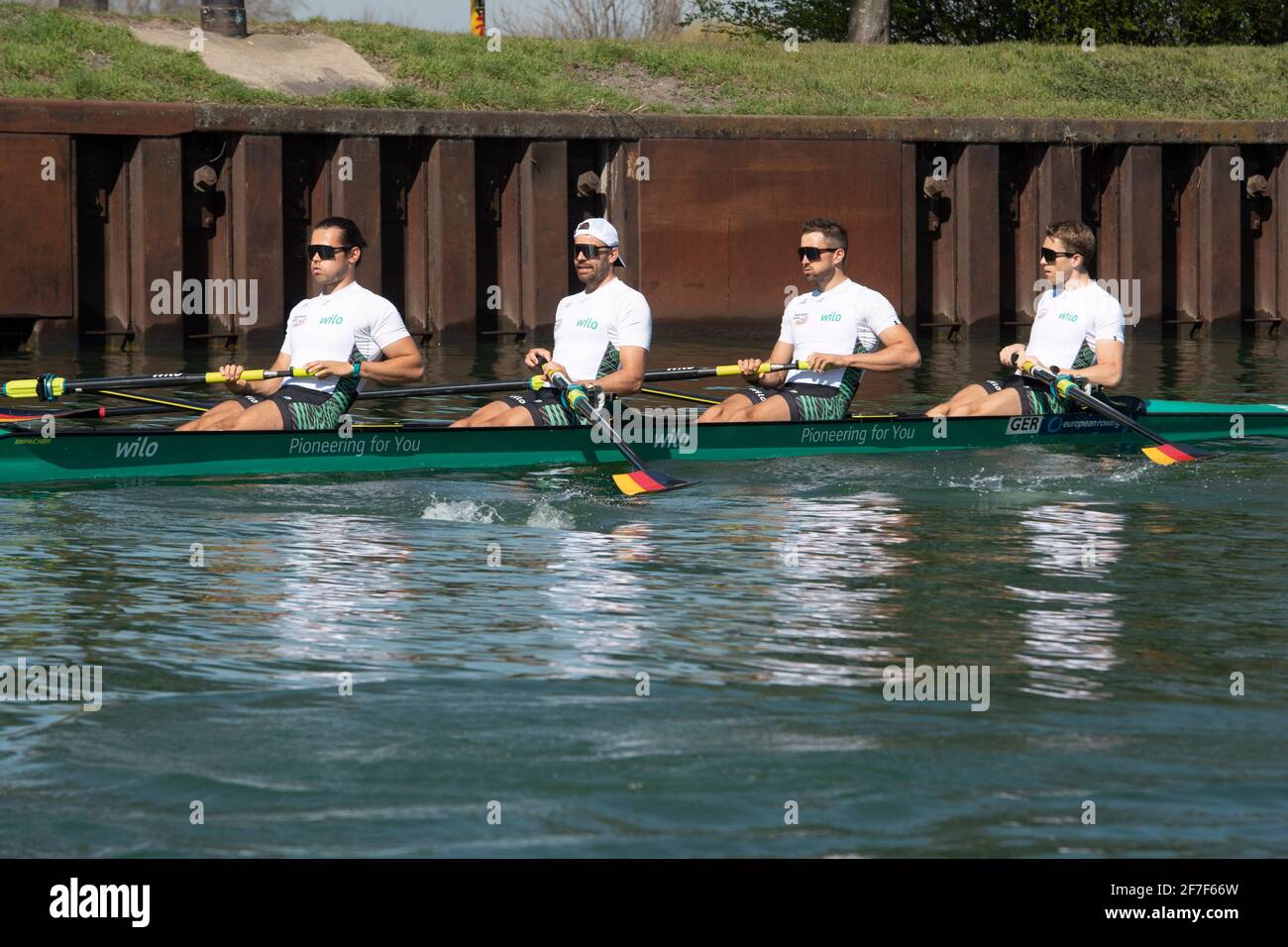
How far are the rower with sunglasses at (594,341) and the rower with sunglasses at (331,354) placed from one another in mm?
656

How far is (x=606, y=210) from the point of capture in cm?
2203

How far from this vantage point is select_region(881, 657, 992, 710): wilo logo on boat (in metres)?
6.55

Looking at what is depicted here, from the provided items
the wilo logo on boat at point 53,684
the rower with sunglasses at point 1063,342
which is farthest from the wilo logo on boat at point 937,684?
the rower with sunglasses at point 1063,342

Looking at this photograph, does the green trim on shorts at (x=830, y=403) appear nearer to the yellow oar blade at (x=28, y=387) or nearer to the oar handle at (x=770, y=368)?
the oar handle at (x=770, y=368)

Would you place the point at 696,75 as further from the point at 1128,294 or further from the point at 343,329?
the point at 343,329

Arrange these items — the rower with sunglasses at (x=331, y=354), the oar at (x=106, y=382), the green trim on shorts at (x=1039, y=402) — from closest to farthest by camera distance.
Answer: the oar at (x=106, y=382) → the rower with sunglasses at (x=331, y=354) → the green trim on shorts at (x=1039, y=402)

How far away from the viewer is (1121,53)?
93.4 ft

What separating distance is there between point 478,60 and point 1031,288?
294 inches

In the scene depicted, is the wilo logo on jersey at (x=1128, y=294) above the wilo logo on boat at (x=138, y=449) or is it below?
above

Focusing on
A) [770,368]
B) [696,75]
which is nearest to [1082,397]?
[770,368]

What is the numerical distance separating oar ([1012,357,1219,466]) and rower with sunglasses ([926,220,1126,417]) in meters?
0.07

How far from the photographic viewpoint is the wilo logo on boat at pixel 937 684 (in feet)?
21.5
